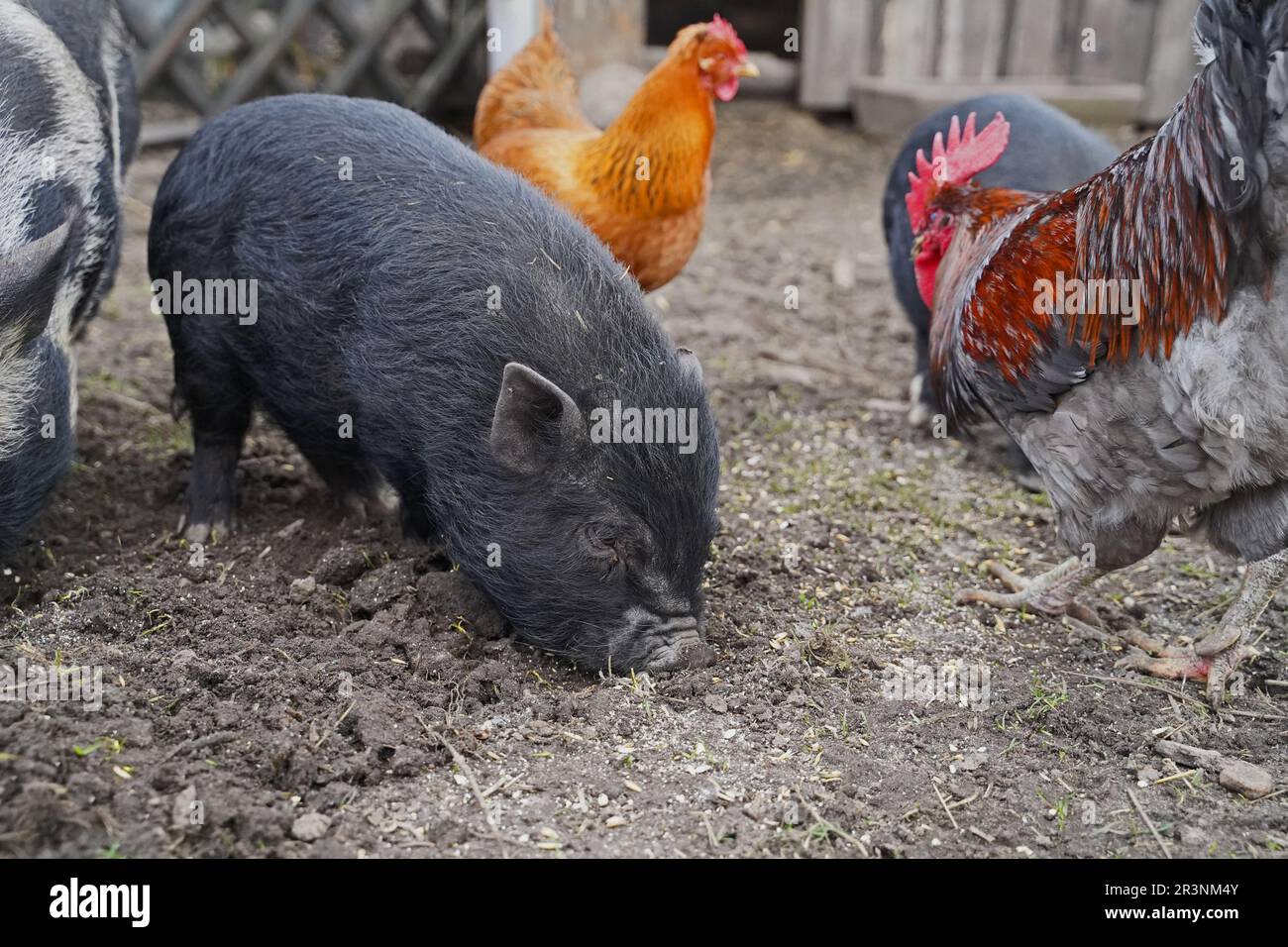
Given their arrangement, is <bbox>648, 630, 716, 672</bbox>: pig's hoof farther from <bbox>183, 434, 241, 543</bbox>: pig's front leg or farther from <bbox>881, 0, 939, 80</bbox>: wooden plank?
<bbox>881, 0, 939, 80</bbox>: wooden plank

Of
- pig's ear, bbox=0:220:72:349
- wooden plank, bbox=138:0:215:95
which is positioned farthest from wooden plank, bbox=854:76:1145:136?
pig's ear, bbox=0:220:72:349

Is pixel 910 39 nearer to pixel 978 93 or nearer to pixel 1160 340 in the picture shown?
pixel 978 93

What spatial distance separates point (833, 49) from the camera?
10414 mm

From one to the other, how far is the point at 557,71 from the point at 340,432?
9.06ft

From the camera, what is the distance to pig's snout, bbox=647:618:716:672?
12.6 feet

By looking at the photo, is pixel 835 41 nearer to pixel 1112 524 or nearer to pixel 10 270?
pixel 1112 524

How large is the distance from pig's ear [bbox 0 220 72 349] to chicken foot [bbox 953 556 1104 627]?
128 inches

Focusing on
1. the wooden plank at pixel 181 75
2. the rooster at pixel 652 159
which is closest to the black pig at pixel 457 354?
the rooster at pixel 652 159

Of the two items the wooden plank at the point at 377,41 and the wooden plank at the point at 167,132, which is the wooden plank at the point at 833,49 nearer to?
the wooden plank at the point at 377,41

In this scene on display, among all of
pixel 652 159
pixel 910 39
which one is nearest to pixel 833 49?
pixel 910 39

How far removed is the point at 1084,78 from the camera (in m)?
10.4

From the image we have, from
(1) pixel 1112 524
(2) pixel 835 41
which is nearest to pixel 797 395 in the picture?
(1) pixel 1112 524

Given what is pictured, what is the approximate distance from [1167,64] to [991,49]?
→ 4.69 feet

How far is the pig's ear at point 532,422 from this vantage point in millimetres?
3574
